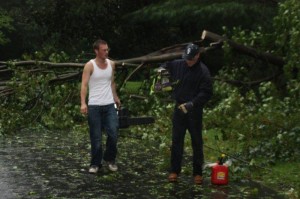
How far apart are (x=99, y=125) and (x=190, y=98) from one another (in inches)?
60.1

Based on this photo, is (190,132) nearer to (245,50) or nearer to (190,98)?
(190,98)

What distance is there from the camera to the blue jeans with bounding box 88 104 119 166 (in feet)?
29.0

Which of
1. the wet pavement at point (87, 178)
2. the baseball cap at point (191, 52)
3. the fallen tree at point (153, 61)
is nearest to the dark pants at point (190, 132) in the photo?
the wet pavement at point (87, 178)

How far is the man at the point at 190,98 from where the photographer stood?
7848 mm

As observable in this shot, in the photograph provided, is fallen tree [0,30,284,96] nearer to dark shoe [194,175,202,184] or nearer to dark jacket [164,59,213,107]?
dark jacket [164,59,213,107]

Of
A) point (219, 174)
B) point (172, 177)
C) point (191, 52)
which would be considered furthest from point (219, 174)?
point (191, 52)

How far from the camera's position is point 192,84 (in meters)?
7.97

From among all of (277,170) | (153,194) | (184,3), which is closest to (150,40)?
(184,3)

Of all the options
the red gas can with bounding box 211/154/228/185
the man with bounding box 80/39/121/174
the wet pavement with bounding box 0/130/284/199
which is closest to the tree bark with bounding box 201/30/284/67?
the wet pavement with bounding box 0/130/284/199

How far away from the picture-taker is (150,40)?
29734mm

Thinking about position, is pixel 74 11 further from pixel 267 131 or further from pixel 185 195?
pixel 185 195

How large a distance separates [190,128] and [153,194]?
1.04 m

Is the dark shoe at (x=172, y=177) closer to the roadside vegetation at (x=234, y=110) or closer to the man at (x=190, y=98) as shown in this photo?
the man at (x=190, y=98)

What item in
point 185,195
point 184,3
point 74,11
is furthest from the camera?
point 74,11
